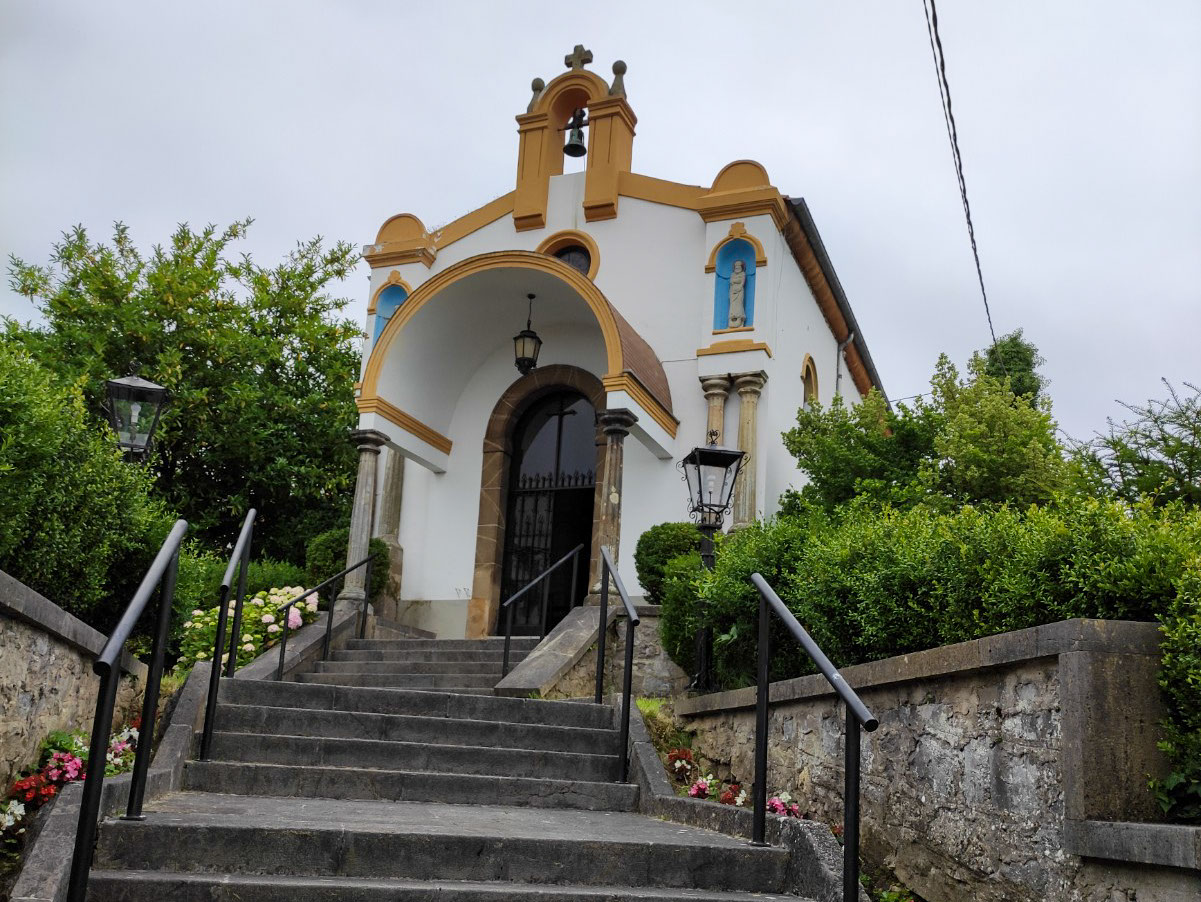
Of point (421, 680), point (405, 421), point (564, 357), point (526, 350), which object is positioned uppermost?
point (564, 357)

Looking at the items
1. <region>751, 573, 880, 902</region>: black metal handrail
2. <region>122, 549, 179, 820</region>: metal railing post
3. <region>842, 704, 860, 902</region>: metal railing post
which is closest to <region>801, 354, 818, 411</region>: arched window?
<region>751, 573, 880, 902</region>: black metal handrail

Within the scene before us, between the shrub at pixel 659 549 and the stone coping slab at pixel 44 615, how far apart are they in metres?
6.26

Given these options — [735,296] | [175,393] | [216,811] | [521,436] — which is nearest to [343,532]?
[521,436]

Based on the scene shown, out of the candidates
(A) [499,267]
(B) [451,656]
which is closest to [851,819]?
(B) [451,656]

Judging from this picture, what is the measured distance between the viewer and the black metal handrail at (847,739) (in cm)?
361

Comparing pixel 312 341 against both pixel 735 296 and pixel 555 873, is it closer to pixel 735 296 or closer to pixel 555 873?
pixel 735 296

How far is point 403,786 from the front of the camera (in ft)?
18.7

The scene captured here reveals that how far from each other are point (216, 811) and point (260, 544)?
12995 millimetres

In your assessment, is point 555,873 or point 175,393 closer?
point 555,873

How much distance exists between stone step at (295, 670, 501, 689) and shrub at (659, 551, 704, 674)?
5.25 ft

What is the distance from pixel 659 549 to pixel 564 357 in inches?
143

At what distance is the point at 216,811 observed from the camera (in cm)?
457

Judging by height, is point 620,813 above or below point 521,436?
below

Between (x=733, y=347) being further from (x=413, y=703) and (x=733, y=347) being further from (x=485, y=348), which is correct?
(x=413, y=703)
